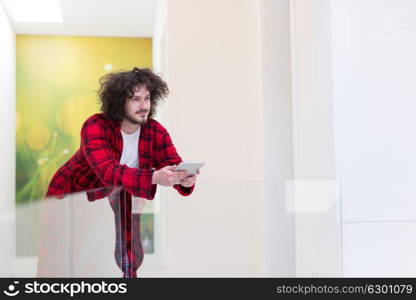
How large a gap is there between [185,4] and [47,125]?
226 centimetres

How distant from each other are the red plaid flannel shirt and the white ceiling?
2.52 meters

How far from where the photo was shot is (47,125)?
476 cm

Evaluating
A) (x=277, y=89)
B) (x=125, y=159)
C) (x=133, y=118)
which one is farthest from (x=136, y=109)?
(x=277, y=89)

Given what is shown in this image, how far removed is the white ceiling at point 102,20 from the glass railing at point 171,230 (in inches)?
108

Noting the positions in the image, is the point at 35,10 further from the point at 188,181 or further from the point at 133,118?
the point at 188,181

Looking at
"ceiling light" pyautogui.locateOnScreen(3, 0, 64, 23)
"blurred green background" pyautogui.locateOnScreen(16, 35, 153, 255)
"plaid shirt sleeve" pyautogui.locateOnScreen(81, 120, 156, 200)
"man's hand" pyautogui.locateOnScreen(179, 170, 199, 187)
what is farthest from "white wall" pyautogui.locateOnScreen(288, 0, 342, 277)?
"blurred green background" pyautogui.locateOnScreen(16, 35, 153, 255)

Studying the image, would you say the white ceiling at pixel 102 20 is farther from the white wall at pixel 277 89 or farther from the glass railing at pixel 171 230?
the glass railing at pixel 171 230

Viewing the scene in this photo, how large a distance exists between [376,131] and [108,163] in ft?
3.00

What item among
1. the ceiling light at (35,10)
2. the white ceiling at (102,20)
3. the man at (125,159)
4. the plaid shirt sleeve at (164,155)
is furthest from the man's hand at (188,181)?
the ceiling light at (35,10)

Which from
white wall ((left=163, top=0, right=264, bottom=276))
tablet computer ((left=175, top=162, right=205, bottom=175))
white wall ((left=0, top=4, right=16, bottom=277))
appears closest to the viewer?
tablet computer ((left=175, top=162, right=205, bottom=175))

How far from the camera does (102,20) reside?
448cm

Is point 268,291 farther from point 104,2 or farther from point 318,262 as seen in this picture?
point 104,2

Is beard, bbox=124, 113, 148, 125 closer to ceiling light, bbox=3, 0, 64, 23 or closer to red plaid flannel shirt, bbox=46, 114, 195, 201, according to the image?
red plaid flannel shirt, bbox=46, 114, 195, 201

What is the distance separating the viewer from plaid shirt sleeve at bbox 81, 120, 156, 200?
1512 millimetres
